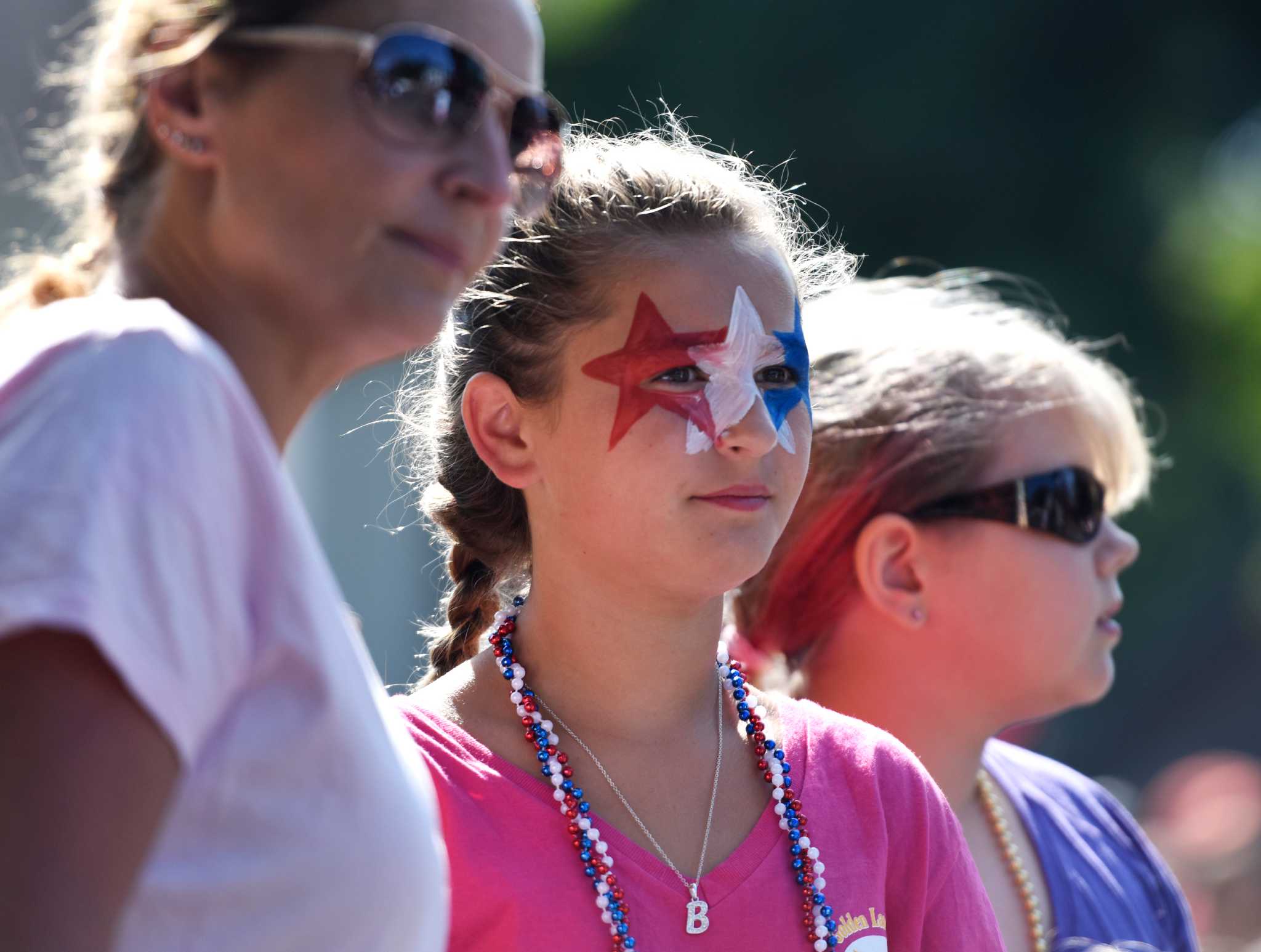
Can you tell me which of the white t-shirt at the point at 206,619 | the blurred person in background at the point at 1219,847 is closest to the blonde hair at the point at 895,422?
the white t-shirt at the point at 206,619

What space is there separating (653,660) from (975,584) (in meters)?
1.01

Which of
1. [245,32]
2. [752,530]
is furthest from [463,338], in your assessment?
[245,32]

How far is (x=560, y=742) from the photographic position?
203 centimetres

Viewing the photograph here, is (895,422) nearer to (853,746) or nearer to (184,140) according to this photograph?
(853,746)

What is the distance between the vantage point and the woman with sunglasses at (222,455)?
1007mm

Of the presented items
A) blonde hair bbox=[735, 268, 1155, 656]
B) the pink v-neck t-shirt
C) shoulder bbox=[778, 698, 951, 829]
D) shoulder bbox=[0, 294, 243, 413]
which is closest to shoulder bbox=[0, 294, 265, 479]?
shoulder bbox=[0, 294, 243, 413]

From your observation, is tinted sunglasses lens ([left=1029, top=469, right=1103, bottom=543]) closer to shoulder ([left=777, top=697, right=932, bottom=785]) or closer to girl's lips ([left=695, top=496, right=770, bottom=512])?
shoulder ([left=777, top=697, right=932, bottom=785])

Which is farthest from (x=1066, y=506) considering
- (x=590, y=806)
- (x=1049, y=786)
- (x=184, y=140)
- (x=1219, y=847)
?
(x=1219, y=847)

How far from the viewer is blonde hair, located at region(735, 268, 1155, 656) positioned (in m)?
2.89

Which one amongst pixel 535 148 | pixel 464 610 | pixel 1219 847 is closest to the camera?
pixel 535 148

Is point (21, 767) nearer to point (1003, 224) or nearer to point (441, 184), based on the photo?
point (441, 184)

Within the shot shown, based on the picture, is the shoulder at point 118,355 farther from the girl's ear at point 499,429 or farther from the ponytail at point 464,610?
the ponytail at point 464,610

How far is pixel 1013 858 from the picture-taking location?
2.78 meters

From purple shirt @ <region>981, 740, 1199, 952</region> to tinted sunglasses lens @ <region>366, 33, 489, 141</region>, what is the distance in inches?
81.3
